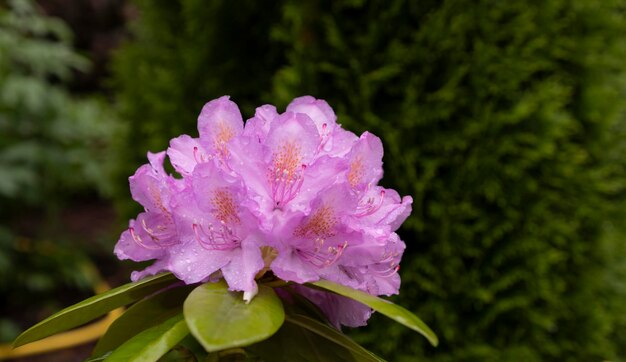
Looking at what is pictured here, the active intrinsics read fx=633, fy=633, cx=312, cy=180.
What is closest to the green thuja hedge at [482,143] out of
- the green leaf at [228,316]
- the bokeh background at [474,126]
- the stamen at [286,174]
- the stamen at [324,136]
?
the bokeh background at [474,126]

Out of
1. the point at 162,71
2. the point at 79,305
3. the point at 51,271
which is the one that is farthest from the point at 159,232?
the point at 51,271

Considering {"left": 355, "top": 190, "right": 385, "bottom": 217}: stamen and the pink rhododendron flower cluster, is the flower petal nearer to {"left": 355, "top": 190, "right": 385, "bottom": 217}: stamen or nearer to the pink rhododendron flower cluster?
the pink rhododendron flower cluster

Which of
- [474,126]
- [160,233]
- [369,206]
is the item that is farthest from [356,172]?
[474,126]

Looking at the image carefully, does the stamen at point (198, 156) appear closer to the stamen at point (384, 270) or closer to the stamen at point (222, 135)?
the stamen at point (222, 135)

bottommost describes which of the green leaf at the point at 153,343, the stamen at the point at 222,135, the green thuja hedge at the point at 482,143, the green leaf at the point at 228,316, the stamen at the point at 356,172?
the green thuja hedge at the point at 482,143

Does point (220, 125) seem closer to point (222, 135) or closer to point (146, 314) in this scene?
point (222, 135)

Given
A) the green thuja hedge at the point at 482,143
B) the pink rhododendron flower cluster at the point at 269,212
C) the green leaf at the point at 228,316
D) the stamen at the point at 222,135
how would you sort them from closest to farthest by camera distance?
the green leaf at the point at 228,316, the pink rhododendron flower cluster at the point at 269,212, the stamen at the point at 222,135, the green thuja hedge at the point at 482,143

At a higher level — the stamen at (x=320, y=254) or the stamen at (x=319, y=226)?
the stamen at (x=319, y=226)
